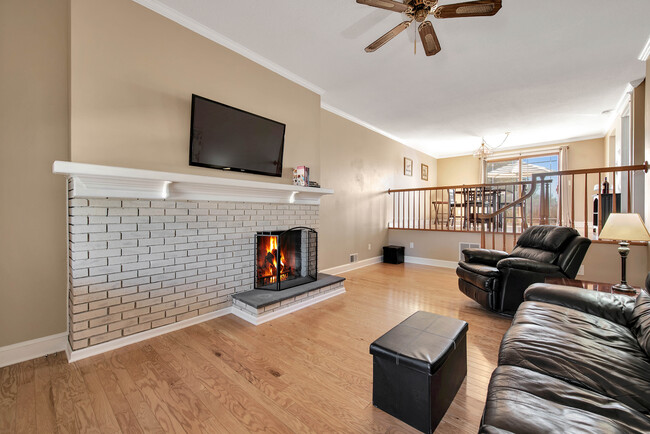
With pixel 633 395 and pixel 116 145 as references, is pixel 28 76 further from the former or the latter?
pixel 633 395

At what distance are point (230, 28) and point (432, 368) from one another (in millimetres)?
3292

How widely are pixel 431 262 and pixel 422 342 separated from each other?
4434mm

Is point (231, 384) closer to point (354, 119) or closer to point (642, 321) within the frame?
point (642, 321)

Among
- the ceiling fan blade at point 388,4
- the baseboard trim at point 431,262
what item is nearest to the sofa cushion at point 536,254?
the baseboard trim at point 431,262

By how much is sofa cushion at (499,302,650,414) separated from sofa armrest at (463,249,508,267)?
61.5 inches

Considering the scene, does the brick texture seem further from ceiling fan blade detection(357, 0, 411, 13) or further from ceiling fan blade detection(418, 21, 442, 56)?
ceiling fan blade detection(418, 21, 442, 56)

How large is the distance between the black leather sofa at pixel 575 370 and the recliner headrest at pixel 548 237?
3.38 ft

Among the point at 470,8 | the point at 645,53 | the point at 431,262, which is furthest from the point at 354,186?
the point at 645,53

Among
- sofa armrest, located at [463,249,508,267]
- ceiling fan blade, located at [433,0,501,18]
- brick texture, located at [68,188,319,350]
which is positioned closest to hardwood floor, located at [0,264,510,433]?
brick texture, located at [68,188,319,350]

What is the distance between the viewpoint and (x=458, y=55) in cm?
319

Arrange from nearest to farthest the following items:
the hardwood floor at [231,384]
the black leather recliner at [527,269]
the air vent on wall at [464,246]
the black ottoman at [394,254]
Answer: the hardwood floor at [231,384], the black leather recliner at [527,269], the air vent on wall at [464,246], the black ottoman at [394,254]

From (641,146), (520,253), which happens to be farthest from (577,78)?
(520,253)

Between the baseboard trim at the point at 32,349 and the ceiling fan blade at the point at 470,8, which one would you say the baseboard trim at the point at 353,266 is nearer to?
the baseboard trim at the point at 32,349

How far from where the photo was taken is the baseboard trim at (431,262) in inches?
212
